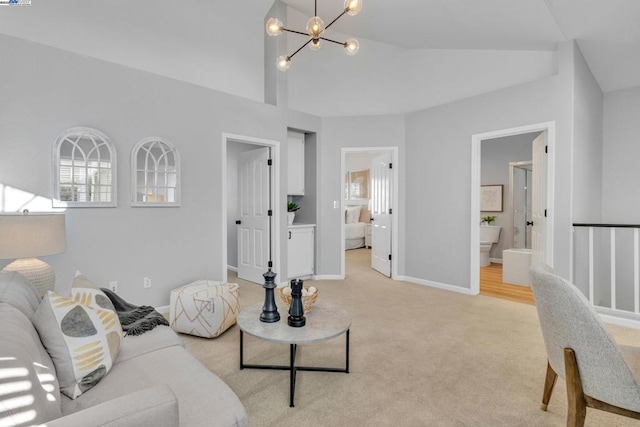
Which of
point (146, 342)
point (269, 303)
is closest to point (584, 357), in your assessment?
point (269, 303)

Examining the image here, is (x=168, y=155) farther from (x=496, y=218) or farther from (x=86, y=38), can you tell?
(x=496, y=218)

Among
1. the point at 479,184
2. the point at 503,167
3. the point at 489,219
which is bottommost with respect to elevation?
the point at 489,219

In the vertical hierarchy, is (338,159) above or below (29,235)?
above

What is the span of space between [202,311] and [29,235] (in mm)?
1324

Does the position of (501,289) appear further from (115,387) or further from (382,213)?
(115,387)

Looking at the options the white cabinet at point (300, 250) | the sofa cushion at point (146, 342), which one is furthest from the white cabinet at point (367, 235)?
the sofa cushion at point (146, 342)

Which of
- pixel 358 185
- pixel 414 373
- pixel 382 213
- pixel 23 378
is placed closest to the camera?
pixel 23 378

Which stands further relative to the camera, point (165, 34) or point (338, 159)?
A: point (338, 159)

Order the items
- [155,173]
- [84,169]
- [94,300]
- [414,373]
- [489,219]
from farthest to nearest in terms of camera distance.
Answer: [489,219], [155,173], [84,169], [414,373], [94,300]

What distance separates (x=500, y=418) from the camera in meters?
1.77

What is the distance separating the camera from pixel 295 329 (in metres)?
1.95

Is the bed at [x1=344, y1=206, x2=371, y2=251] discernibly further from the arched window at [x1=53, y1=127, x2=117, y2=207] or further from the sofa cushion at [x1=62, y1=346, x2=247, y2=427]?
the sofa cushion at [x1=62, y1=346, x2=247, y2=427]

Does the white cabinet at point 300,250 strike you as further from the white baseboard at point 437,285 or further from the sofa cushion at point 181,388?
the sofa cushion at point 181,388

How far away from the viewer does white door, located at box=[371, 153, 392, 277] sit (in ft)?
17.0
